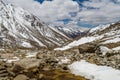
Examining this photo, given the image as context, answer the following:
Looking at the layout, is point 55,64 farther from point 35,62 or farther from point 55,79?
point 55,79

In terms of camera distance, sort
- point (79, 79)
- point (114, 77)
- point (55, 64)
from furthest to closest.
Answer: point (55, 64), point (79, 79), point (114, 77)

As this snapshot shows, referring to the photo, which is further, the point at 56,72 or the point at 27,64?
the point at 27,64

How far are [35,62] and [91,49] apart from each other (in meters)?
26.1

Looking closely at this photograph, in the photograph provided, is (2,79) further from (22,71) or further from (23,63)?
(23,63)

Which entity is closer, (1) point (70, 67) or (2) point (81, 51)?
(1) point (70, 67)

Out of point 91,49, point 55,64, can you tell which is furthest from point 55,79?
point 91,49

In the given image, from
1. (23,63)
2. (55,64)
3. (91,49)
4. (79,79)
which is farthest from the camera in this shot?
(91,49)

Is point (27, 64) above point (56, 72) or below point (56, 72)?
above

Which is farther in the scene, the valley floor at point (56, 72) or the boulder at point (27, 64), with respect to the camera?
the boulder at point (27, 64)

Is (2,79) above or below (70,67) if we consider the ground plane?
above

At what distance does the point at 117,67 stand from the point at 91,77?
5.06 meters

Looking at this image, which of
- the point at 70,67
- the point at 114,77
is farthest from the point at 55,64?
the point at 114,77

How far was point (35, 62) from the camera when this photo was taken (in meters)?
51.7

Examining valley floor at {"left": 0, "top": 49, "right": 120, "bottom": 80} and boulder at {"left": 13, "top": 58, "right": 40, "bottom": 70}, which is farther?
boulder at {"left": 13, "top": 58, "right": 40, "bottom": 70}
